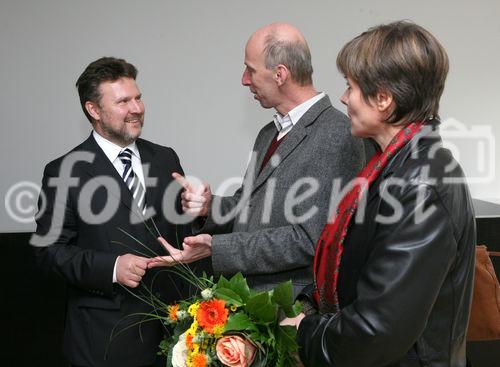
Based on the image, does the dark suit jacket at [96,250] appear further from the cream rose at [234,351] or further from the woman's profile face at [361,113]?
the woman's profile face at [361,113]

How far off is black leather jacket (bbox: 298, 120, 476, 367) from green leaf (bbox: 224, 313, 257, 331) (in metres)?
0.12

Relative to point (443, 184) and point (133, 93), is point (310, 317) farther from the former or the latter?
point (133, 93)

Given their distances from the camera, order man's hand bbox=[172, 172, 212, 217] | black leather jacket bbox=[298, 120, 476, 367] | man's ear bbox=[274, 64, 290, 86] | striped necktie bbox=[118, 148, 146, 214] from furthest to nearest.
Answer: striped necktie bbox=[118, 148, 146, 214] < man's hand bbox=[172, 172, 212, 217] < man's ear bbox=[274, 64, 290, 86] < black leather jacket bbox=[298, 120, 476, 367]

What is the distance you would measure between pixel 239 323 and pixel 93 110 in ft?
4.18

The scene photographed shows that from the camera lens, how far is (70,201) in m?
2.37

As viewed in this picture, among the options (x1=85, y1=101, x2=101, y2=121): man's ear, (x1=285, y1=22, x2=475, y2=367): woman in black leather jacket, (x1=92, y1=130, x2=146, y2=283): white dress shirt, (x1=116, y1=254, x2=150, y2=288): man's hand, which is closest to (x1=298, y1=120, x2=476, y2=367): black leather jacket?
(x1=285, y1=22, x2=475, y2=367): woman in black leather jacket

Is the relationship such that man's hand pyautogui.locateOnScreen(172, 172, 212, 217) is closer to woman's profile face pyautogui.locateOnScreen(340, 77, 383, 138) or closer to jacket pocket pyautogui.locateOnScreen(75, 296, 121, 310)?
jacket pocket pyautogui.locateOnScreen(75, 296, 121, 310)

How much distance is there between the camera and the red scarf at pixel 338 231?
4.76 ft

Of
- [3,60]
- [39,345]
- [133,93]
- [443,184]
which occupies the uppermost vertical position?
[3,60]

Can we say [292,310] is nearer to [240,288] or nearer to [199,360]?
[240,288]

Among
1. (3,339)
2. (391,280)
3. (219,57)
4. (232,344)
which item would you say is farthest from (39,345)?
(391,280)

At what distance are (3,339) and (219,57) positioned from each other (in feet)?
5.95

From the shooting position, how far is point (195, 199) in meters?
2.29

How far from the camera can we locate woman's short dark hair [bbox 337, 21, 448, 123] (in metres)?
1.40
